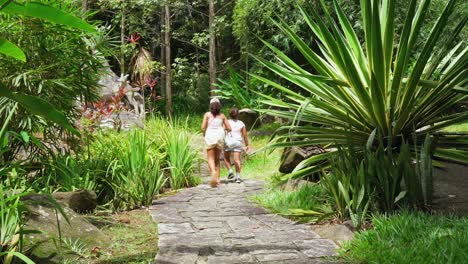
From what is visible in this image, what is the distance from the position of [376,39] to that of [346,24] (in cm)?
92

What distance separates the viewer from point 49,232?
10.5ft

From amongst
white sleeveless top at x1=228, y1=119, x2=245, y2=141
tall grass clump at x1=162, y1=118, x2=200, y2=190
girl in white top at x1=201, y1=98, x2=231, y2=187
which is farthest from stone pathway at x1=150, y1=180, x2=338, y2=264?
white sleeveless top at x1=228, y1=119, x2=245, y2=141

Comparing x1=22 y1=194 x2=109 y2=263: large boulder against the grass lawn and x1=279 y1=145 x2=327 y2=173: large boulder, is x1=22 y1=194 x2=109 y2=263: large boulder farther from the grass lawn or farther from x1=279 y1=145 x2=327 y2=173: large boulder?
x1=279 y1=145 x2=327 y2=173: large boulder

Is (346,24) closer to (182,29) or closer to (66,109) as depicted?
(66,109)

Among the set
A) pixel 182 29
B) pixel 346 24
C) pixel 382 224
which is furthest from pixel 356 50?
pixel 182 29

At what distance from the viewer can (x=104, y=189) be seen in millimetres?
5109

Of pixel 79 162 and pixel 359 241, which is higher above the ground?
pixel 79 162

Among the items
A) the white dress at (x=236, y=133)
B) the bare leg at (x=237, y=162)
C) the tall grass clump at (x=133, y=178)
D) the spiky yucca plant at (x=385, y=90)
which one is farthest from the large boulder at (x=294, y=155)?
the tall grass clump at (x=133, y=178)

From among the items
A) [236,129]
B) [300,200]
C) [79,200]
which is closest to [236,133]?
[236,129]

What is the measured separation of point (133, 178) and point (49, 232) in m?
1.88

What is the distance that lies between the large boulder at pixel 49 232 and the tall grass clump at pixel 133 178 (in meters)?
1.33

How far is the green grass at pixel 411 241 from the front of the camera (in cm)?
264

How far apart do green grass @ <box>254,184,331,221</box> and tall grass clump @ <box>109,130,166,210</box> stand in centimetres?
130

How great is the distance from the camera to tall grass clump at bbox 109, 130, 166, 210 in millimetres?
4969
